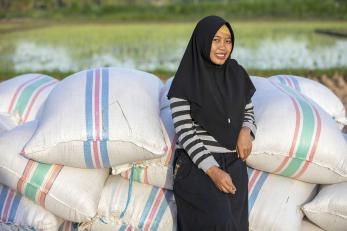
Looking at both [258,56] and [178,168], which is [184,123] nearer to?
[178,168]

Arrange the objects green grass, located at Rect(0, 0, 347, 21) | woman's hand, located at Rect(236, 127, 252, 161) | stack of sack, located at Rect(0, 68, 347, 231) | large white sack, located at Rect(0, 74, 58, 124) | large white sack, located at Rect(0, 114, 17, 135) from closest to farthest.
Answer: woman's hand, located at Rect(236, 127, 252, 161)
stack of sack, located at Rect(0, 68, 347, 231)
large white sack, located at Rect(0, 114, 17, 135)
large white sack, located at Rect(0, 74, 58, 124)
green grass, located at Rect(0, 0, 347, 21)

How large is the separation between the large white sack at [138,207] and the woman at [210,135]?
192 millimetres

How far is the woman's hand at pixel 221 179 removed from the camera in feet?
5.38

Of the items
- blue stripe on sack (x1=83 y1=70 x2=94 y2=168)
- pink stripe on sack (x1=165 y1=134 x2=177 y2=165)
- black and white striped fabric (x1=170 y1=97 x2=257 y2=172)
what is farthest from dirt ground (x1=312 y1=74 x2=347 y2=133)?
blue stripe on sack (x1=83 y1=70 x2=94 y2=168)

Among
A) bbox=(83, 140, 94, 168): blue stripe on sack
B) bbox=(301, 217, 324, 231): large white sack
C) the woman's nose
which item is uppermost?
the woman's nose

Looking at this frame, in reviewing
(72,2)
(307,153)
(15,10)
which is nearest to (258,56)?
(307,153)

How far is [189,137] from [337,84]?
354 cm

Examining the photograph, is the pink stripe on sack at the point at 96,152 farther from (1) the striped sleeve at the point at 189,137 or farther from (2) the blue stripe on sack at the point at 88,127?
(1) the striped sleeve at the point at 189,137

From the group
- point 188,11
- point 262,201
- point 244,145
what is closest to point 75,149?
point 244,145

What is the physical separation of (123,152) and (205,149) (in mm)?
369

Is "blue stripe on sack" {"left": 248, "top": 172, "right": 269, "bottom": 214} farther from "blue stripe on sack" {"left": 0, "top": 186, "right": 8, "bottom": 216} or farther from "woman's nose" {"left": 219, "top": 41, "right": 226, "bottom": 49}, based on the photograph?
"blue stripe on sack" {"left": 0, "top": 186, "right": 8, "bottom": 216}

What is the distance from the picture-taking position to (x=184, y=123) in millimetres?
1700

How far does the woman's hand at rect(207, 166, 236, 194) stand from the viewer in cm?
164

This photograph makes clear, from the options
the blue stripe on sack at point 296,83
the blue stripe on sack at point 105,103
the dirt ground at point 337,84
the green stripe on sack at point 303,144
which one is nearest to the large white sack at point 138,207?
the blue stripe on sack at point 105,103
